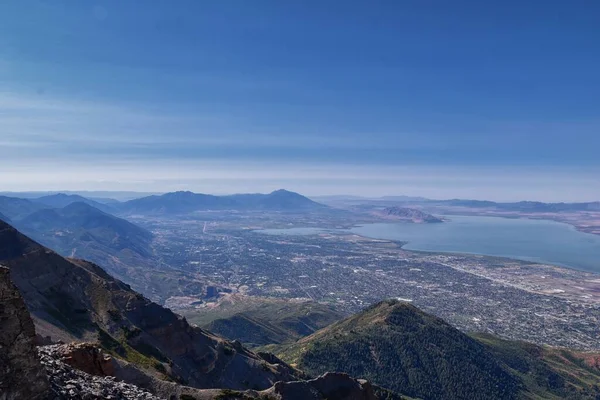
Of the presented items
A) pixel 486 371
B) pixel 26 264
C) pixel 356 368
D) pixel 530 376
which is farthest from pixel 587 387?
pixel 26 264

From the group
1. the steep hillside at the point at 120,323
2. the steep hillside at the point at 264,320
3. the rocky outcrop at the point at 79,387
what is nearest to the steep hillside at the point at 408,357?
the steep hillside at the point at 264,320

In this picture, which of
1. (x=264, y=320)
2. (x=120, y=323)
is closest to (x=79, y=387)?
(x=120, y=323)

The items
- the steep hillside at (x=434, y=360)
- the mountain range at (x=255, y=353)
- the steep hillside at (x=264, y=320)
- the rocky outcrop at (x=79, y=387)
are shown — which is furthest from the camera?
the steep hillside at (x=264, y=320)

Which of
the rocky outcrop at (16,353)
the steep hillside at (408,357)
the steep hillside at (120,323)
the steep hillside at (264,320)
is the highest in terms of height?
the rocky outcrop at (16,353)

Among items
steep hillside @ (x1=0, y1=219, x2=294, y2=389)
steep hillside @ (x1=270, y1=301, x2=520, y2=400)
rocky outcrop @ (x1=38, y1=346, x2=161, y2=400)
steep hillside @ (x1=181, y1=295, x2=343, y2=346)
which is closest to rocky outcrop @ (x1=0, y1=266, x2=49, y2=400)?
rocky outcrop @ (x1=38, y1=346, x2=161, y2=400)

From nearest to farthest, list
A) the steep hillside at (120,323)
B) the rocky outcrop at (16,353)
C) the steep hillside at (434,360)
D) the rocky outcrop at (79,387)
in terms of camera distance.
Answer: the rocky outcrop at (16,353) < the rocky outcrop at (79,387) < the steep hillside at (120,323) < the steep hillside at (434,360)

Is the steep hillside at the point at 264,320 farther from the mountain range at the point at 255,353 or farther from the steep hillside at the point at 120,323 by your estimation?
the steep hillside at the point at 120,323
